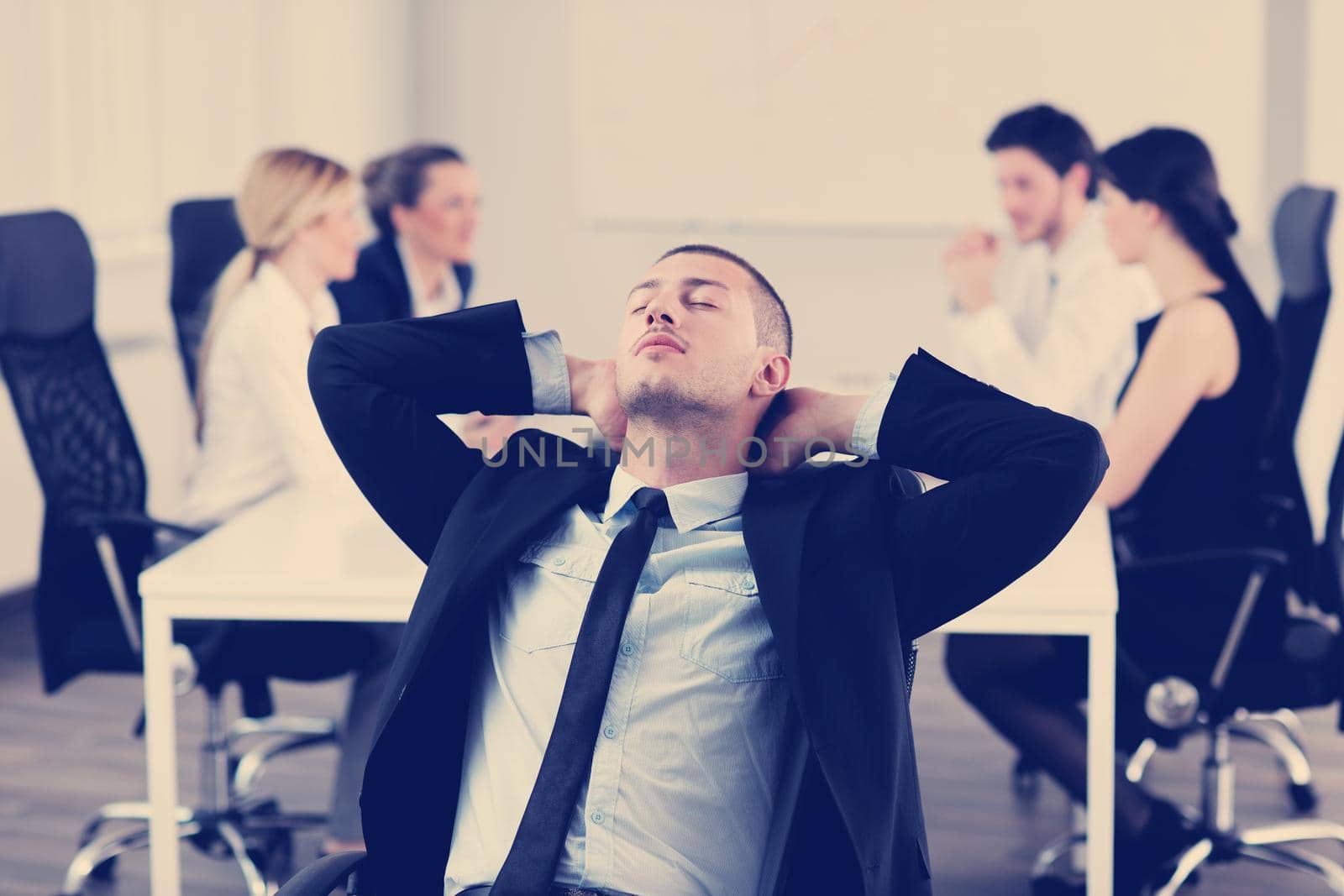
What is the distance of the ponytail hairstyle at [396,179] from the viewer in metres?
4.00

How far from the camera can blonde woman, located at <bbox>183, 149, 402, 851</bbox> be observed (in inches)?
107

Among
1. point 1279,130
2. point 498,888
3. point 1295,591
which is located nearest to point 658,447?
point 498,888

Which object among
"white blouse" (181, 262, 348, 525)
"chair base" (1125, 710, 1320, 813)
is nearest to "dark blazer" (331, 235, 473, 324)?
"white blouse" (181, 262, 348, 525)

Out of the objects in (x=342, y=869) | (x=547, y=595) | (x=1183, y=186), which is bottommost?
(x=342, y=869)

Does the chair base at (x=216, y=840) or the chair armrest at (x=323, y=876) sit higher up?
the chair armrest at (x=323, y=876)

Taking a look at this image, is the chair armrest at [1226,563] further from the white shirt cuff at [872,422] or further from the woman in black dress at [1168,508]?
the white shirt cuff at [872,422]

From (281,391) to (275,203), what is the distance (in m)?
0.47

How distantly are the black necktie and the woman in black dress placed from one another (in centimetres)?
116

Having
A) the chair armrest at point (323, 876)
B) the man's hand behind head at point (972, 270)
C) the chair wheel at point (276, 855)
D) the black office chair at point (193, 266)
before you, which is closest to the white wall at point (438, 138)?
the man's hand behind head at point (972, 270)

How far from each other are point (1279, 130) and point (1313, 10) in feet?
1.18

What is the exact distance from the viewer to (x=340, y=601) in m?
2.21

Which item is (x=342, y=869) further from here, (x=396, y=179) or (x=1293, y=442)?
(x=396, y=179)

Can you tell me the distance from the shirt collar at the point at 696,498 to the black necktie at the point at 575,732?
7cm

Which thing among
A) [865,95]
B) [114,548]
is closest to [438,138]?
[865,95]
